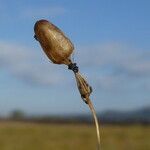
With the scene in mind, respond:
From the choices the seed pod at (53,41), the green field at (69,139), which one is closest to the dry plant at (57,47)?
the seed pod at (53,41)

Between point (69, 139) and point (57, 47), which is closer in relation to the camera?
point (57, 47)

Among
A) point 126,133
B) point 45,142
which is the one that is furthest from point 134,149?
point 126,133

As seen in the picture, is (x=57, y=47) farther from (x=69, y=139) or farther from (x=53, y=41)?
(x=69, y=139)

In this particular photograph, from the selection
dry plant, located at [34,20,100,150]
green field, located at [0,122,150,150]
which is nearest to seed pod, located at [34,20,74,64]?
dry plant, located at [34,20,100,150]

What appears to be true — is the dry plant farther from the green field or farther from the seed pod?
the green field

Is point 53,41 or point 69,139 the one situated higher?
point 69,139

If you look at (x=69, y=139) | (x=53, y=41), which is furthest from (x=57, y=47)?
(x=69, y=139)
